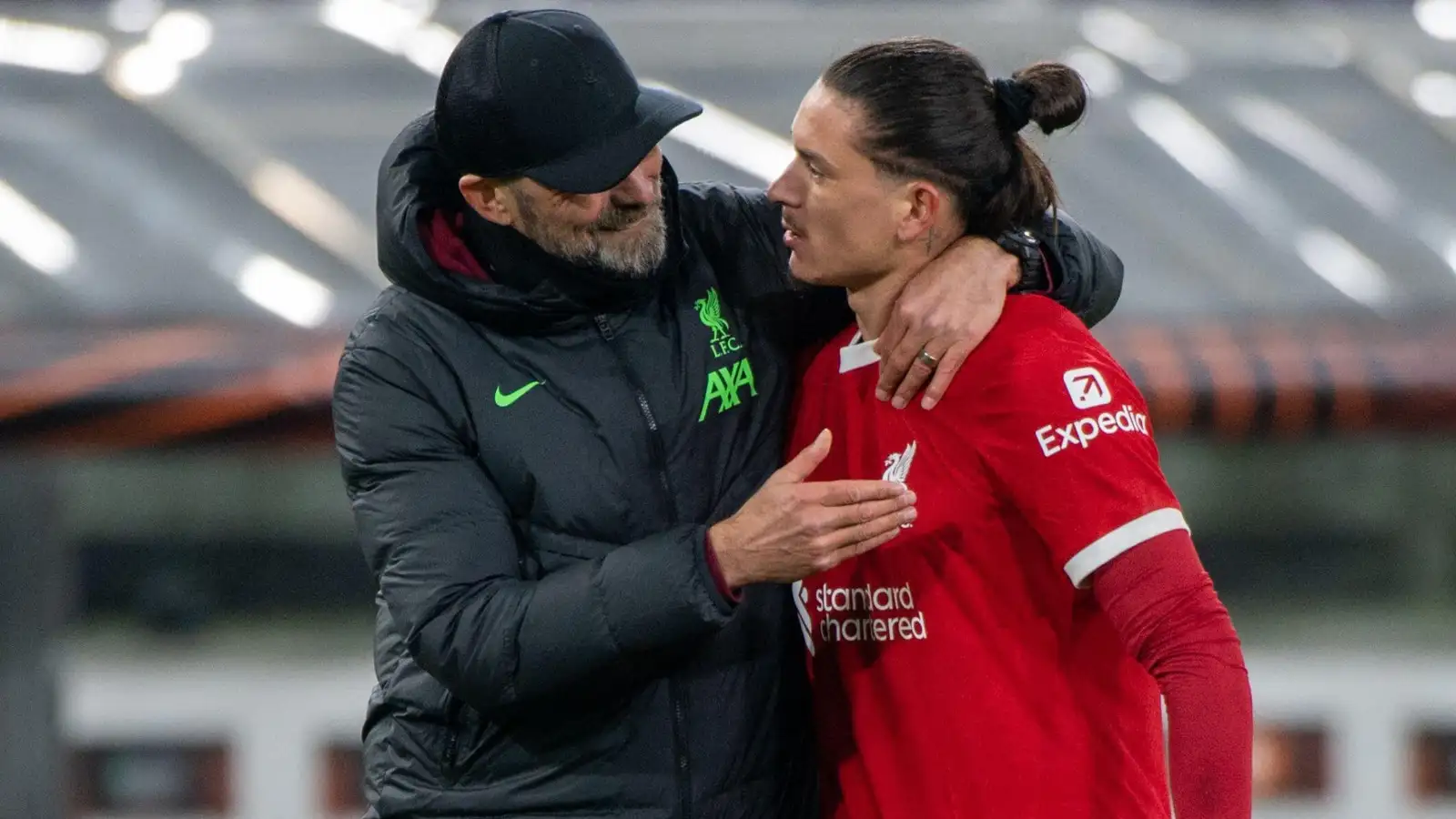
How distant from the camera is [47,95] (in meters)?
4.75

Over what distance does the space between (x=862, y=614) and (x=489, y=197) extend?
0.54m

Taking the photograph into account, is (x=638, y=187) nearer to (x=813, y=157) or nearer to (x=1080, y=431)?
(x=813, y=157)

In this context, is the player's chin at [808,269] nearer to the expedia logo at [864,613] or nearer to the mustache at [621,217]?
the mustache at [621,217]

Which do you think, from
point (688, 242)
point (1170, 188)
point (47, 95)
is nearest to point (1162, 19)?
point (1170, 188)

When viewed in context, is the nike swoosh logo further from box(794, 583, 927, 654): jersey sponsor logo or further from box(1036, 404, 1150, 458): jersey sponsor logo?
box(1036, 404, 1150, 458): jersey sponsor logo

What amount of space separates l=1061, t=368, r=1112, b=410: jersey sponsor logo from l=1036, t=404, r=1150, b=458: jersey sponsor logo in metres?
0.01

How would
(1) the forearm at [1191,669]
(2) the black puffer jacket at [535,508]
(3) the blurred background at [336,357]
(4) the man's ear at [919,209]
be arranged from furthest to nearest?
(3) the blurred background at [336,357] < (4) the man's ear at [919,209] < (2) the black puffer jacket at [535,508] < (1) the forearm at [1191,669]

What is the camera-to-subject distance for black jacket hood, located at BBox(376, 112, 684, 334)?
Result: 1586mm

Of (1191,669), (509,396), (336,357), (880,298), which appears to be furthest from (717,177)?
(1191,669)

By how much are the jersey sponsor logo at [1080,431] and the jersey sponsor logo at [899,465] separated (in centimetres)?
15

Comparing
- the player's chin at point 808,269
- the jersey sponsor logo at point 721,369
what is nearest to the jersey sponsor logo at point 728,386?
the jersey sponsor logo at point 721,369

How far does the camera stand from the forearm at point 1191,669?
4.49 ft

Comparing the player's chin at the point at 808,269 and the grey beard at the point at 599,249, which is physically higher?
the grey beard at the point at 599,249

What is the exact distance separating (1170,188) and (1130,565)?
11.7 feet
